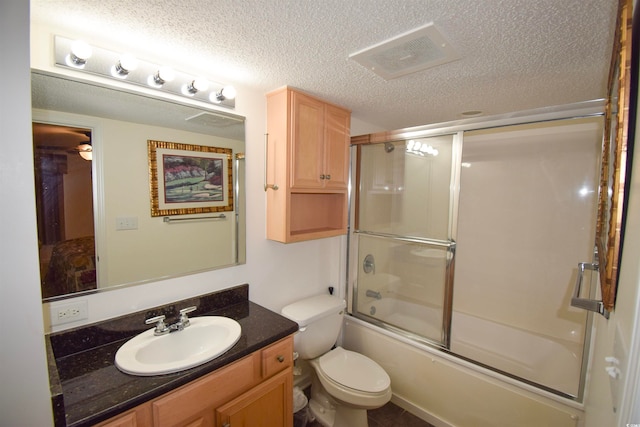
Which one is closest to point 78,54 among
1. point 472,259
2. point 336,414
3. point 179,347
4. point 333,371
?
point 179,347

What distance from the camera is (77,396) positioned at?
96 centimetres

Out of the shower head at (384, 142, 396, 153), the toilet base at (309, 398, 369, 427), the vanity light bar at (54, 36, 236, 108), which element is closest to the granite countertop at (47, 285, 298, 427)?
the toilet base at (309, 398, 369, 427)

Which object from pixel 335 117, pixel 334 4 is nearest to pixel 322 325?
pixel 335 117

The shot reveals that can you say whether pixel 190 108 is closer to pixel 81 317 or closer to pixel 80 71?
pixel 80 71

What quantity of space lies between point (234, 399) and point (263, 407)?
0.66ft

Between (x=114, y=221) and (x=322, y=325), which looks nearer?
(x=114, y=221)

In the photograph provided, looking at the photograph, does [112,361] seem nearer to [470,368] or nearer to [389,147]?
[470,368]

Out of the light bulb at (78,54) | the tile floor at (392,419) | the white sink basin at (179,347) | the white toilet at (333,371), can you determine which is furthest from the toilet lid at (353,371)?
the light bulb at (78,54)

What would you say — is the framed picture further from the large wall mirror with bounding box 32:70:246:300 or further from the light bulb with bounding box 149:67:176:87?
the light bulb with bounding box 149:67:176:87

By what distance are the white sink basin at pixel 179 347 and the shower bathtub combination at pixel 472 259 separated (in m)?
1.38

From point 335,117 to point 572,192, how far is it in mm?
2063

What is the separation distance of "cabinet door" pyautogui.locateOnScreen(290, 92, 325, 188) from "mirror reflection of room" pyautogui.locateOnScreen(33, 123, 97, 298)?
1061 mm

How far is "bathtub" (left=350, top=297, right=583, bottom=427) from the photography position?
5.36 feet

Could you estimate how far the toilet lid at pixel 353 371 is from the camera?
1.76m
